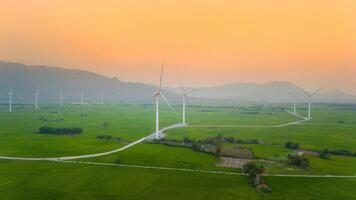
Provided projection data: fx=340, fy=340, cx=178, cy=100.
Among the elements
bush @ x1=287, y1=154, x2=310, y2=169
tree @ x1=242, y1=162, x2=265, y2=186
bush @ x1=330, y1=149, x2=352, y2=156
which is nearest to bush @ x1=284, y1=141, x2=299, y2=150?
bush @ x1=330, y1=149, x2=352, y2=156

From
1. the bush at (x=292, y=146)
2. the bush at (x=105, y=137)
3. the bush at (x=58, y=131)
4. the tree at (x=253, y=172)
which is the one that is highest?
the bush at (x=58, y=131)

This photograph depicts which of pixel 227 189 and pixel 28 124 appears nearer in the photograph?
pixel 227 189

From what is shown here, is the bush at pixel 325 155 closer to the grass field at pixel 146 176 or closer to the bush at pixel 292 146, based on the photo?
the grass field at pixel 146 176

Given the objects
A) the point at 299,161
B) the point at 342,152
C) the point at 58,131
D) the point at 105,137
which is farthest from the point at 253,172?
the point at 58,131

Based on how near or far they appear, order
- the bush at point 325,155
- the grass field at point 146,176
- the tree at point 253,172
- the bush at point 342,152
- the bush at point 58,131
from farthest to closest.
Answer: the bush at point 58,131 < the bush at point 342,152 < the bush at point 325,155 < the tree at point 253,172 < the grass field at point 146,176

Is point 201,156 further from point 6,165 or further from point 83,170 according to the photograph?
point 6,165

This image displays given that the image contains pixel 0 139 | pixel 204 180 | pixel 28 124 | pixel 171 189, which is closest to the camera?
pixel 171 189

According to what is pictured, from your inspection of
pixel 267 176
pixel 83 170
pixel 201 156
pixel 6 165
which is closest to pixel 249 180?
pixel 267 176

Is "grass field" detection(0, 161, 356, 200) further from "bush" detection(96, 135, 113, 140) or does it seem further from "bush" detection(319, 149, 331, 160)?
"bush" detection(96, 135, 113, 140)

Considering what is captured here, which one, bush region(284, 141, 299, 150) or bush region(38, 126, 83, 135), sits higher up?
bush region(38, 126, 83, 135)

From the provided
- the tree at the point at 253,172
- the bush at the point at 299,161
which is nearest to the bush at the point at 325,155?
the bush at the point at 299,161

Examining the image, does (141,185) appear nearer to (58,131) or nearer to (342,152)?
(342,152)
